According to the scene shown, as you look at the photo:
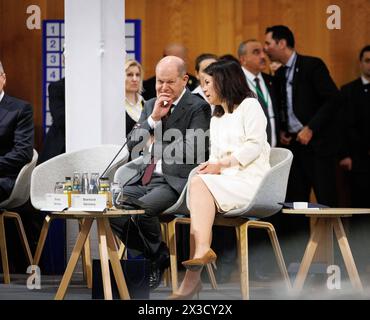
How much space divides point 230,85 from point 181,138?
20.3 inches

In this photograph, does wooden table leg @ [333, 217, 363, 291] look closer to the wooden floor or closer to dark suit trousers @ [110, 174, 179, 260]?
the wooden floor

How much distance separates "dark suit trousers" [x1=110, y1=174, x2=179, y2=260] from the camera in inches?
256

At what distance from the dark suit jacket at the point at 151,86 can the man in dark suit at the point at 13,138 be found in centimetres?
146

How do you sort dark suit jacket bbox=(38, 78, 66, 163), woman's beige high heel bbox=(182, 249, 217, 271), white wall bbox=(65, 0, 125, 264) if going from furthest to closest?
dark suit jacket bbox=(38, 78, 66, 163) → white wall bbox=(65, 0, 125, 264) → woman's beige high heel bbox=(182, 249, 217, 271)

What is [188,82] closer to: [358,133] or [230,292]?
[358,133]

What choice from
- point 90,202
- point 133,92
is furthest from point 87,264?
point 133,92

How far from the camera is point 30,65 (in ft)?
29.2

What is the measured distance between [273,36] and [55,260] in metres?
2.59

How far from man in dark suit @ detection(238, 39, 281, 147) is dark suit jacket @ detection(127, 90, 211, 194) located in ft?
4.88

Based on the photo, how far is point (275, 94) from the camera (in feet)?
27.8

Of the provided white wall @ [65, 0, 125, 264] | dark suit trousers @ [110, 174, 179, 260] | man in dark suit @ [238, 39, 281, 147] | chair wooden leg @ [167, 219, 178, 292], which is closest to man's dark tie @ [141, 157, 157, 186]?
dark suit trousers @ [110, 174, 179, 260]

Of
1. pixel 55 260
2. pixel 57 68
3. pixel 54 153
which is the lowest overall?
pixel 55 260
